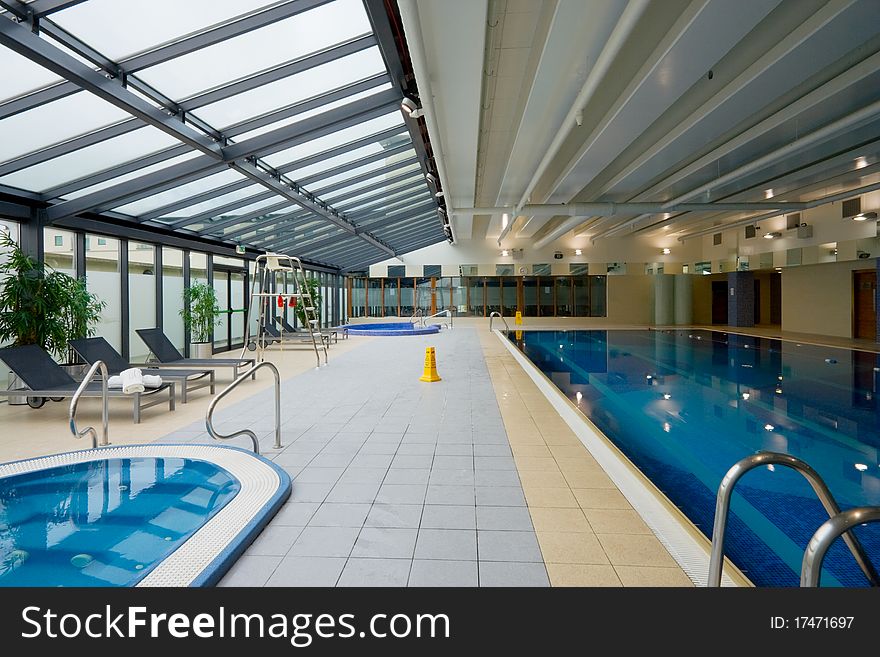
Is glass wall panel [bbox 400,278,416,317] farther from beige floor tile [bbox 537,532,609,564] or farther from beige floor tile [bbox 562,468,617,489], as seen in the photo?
beige floor tile [bbox 537,532,609,564]

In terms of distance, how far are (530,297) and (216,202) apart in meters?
15.0

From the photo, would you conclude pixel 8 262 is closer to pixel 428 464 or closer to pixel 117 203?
pixel 117 203

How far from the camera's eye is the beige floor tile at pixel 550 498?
2.69 meters

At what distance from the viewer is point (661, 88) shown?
496 cm

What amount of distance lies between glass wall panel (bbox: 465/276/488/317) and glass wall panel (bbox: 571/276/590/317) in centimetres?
379

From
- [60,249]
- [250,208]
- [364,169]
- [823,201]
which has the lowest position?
[60,249]

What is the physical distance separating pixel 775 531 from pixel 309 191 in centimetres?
825

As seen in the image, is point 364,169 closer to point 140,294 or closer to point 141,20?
point 140,294

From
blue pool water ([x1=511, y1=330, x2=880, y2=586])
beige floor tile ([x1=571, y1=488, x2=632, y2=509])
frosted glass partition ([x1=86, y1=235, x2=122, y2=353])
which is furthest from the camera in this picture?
frosted glass partition ([x1=86, y1=235, x2=122, y2=353])

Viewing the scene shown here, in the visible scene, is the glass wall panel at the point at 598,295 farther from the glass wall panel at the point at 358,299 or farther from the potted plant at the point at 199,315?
the potted plant at the point at 199,315

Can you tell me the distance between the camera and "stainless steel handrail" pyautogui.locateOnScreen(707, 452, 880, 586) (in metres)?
1.36

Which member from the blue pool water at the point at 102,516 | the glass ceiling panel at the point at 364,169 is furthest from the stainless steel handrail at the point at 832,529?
the glass ceiling panel at the point at 364,169

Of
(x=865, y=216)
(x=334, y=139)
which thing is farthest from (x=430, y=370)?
(x=865, y=216)

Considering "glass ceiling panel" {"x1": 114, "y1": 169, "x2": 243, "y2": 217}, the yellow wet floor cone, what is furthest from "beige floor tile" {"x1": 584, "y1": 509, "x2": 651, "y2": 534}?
"glass ceiling panel" {"x1": 114, "y1": 169, "x2": 243, "y2": 217}
